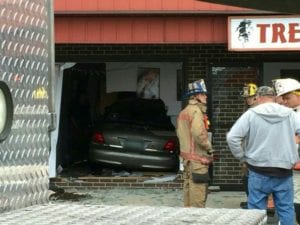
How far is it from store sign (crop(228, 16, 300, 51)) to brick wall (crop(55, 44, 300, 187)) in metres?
1.39

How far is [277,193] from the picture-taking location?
5.68m

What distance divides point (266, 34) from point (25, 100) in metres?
6.97

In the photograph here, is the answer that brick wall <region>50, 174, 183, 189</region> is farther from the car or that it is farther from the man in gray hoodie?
the man in gray hoodie

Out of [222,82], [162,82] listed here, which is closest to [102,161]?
[162,82]

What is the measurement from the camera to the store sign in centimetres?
870

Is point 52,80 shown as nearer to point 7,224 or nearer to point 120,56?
point 7,224

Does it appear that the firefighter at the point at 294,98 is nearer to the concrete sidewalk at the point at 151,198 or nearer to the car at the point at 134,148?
the concrete sidewalk at the point at 151,198

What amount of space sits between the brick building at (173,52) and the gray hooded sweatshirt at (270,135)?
3.03m

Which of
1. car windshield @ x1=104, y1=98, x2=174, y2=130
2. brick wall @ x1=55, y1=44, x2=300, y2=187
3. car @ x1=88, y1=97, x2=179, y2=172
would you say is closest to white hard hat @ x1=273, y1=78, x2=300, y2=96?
brick wall @ x1=55, y1=44, x2=300, y2=187

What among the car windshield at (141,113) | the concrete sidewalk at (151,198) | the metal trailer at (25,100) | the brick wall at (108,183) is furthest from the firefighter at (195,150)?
the metal trailer at (25,100)

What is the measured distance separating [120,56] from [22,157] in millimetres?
8217

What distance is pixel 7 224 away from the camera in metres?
1.81

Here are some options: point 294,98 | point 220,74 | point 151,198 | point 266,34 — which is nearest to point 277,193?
point 294,98

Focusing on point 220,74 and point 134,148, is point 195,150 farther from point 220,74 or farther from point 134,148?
point 134,148
